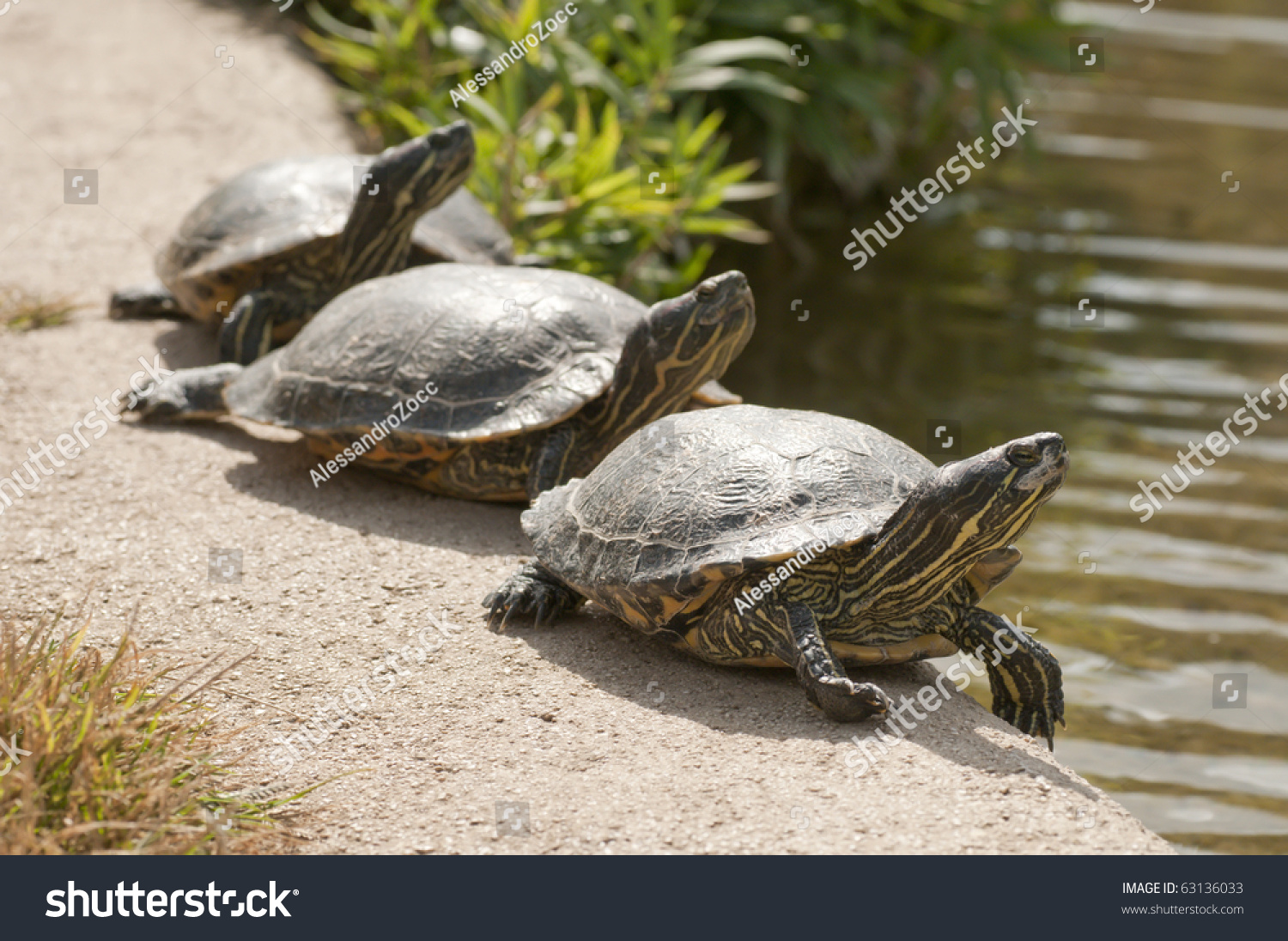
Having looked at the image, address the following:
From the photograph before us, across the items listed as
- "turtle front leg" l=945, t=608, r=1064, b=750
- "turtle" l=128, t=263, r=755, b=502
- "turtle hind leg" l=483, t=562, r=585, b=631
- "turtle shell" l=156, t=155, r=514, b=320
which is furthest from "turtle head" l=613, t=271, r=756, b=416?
"turtle shell" l=156, t=155, r=514, b=320

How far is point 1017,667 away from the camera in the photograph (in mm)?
4152

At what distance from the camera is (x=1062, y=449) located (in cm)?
367

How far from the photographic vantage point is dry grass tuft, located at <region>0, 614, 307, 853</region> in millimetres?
2984

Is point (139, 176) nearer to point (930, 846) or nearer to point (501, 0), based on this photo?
point (501, 0)

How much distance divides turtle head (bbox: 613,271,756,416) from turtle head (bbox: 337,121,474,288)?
6.26 feet

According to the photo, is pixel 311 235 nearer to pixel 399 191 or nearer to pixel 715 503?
pixel 399 191

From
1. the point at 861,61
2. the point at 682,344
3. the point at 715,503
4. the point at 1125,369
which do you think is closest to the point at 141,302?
the point at 682,344

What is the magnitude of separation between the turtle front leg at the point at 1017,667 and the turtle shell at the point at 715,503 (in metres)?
0.54

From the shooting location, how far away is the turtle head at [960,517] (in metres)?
3.64

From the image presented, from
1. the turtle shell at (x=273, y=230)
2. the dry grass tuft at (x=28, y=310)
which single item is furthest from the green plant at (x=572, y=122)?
the dry grass tuft at (x=28, y=310)

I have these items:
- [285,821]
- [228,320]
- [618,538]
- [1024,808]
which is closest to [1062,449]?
[1024,808]

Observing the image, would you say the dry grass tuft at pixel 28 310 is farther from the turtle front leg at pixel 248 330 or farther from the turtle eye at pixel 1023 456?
the turtle eye at pixel 1023 456

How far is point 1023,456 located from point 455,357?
2.68 m

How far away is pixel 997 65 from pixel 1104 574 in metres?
6.48
